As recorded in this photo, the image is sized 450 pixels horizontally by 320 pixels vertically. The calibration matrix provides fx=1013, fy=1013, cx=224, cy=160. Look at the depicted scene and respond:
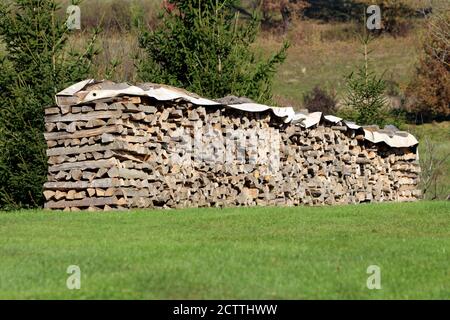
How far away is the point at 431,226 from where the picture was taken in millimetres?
15586

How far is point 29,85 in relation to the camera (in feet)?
76.1

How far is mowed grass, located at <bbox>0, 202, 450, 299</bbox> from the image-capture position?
371 inches

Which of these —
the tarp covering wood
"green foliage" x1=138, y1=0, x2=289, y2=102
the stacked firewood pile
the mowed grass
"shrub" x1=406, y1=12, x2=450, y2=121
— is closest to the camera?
the mowed grass

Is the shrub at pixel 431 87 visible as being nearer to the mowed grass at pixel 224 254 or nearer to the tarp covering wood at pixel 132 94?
the tarp covering wood at pixel 132 94

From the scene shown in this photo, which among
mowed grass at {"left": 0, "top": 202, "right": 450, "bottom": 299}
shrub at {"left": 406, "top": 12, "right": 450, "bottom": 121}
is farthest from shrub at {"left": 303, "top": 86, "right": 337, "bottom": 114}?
mowed grass at {"left": 0, "top": 202, "right": 450, "bottom": 299}

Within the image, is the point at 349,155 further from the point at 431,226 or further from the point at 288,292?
the point at 288,292

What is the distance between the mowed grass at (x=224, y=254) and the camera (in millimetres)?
9430

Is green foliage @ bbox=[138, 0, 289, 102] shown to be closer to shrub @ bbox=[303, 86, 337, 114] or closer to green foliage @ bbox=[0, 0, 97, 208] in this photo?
green foliage @ bbox=[0, 0, 97, 208]

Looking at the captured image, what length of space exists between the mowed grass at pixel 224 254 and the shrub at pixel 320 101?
3250cm

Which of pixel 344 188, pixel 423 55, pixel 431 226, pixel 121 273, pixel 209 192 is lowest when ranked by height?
pixel 423 55

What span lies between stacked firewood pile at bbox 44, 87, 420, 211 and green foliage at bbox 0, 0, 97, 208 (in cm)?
284

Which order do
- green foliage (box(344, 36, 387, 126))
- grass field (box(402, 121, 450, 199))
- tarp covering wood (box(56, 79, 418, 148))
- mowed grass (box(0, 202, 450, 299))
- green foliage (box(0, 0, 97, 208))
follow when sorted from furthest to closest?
grass field (box(402, 121, 450, 199))
green foliage (box(344, 36, 387, 126))
green foliage (box(0, 0, 97, 208))
tarp covering wood (box(56, 79, 418, 148))
mowed grass (box(0, 202, 450, 299))
